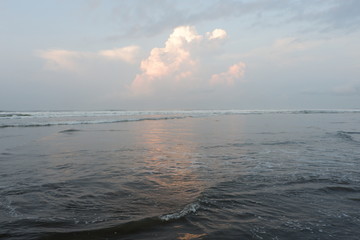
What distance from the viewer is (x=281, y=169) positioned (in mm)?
6887

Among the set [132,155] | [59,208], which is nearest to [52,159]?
[132,155]

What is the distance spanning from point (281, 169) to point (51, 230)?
5729 mm

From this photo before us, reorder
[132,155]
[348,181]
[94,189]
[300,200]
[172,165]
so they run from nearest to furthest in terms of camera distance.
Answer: [300,200], [94,189], [348,181], [172,165], [132,155]

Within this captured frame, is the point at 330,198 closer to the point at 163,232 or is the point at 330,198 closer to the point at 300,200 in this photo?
the point at 300,200

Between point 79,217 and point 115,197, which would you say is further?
point 115,197

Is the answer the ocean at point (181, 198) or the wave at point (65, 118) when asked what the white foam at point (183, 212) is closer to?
the ocean at point (181, 198)

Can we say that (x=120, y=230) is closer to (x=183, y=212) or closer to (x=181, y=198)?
(x=183, y=212)

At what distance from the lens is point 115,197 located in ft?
15.5

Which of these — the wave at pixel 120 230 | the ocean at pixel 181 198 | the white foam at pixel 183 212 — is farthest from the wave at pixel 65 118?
the white foam at pixel 183 212

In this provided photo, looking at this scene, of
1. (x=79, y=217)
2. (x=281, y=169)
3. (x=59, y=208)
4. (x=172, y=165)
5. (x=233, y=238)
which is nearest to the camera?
(x=233, y=238)

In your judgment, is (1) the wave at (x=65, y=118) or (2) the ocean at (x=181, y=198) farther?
(1) the wave at (x=65, y=118)

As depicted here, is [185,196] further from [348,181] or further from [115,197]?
[348,181]

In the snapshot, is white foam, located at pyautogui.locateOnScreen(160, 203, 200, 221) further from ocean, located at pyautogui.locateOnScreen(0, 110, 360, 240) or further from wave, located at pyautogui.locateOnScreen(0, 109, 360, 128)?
wave, located at pyautogui.locateOnScreen(0, 109, 360, 128)

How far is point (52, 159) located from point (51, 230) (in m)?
5.64
